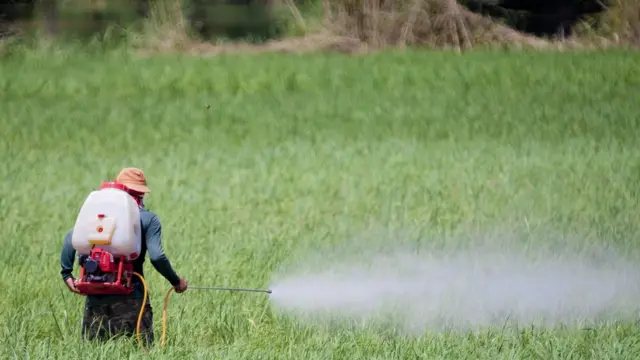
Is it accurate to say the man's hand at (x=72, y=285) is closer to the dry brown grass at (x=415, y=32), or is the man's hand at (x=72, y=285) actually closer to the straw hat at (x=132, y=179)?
the straw hat at (x=132, y=179)

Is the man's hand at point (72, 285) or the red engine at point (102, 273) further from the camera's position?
the man's hand at point (72, 285)

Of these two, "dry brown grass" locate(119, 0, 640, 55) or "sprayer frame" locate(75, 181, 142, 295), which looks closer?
"sprayer frame" locate(75, 181, 142, 295)

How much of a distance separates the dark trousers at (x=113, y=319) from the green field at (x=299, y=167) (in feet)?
0.39

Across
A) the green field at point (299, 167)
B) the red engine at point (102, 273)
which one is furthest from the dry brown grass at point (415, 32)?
the red engine at point (102, 273)

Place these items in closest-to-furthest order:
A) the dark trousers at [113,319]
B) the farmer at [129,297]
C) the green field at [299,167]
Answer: the farmer at [129,297] → the dark trousers at [113,319] → the green field at [299,167]

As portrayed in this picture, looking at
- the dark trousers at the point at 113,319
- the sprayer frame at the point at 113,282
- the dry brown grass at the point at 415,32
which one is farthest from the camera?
the dry brown grass at the point at 415,32

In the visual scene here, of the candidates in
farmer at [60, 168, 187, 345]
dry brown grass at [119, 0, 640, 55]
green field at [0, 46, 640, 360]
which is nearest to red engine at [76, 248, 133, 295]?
farmer at [60, 168, 187, 345]

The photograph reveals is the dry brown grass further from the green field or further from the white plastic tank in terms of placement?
the white plastic tank

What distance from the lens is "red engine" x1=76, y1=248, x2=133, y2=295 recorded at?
559 centimetres

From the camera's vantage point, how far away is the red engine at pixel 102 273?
5.59m

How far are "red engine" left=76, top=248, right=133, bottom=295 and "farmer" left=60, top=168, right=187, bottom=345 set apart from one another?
0.38 ft

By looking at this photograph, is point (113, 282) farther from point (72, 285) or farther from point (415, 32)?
point (415, 32)

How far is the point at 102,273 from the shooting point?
18.5ft

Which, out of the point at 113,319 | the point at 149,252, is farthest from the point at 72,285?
the point at 149,252
